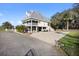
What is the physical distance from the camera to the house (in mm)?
4145

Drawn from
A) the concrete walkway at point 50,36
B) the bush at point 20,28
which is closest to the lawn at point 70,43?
the concrete walkway at point 50,36

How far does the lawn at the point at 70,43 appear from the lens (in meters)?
4.08

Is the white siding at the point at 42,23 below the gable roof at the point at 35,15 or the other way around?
below

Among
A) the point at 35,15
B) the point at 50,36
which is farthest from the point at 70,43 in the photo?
the point at 35,15

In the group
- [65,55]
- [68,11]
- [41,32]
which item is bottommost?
[65,55]

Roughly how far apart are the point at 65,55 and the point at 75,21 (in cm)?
43

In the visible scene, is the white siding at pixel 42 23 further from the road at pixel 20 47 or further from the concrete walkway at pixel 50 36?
the road at pixel 20 47

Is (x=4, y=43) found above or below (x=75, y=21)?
below

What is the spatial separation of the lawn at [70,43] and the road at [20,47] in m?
0.09

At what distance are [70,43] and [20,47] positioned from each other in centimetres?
61

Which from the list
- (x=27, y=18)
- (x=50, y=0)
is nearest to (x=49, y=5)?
(x=50, y=0)

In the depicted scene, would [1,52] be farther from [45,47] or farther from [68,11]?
[68,11]

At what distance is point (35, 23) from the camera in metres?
4.20

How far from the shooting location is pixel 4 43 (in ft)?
13.4
